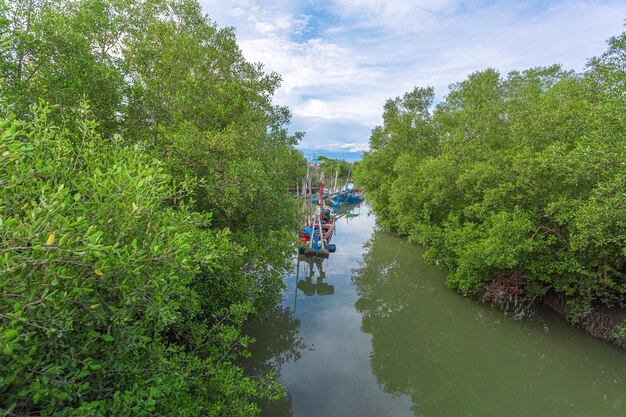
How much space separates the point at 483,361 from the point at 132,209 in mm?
12242

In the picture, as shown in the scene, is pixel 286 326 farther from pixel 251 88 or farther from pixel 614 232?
pixel 614 232

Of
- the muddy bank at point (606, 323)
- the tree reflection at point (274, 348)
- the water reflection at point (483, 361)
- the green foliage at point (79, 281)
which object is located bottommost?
the tree reflection at point (274, 348)

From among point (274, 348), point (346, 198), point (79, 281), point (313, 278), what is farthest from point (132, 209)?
point (346, 198)

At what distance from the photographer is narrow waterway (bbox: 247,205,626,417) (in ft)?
29.3

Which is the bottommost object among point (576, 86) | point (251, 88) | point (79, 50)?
point (79, 50)

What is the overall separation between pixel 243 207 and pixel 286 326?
6.58m

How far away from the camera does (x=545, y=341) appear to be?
39.1 ft

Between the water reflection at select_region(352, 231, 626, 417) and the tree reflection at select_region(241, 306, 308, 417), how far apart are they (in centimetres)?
298

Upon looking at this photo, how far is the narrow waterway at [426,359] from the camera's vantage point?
8.95 m

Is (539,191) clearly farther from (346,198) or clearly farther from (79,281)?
(346,198)

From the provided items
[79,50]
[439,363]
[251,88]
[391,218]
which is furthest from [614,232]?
[391,218]

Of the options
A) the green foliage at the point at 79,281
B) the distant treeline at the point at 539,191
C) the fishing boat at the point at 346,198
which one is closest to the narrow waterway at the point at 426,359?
the distant treeline at the point at 539,191

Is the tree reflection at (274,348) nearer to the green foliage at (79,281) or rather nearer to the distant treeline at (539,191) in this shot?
the green foliage at (79,281)

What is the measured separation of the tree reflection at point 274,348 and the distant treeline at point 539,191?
25.8ft
